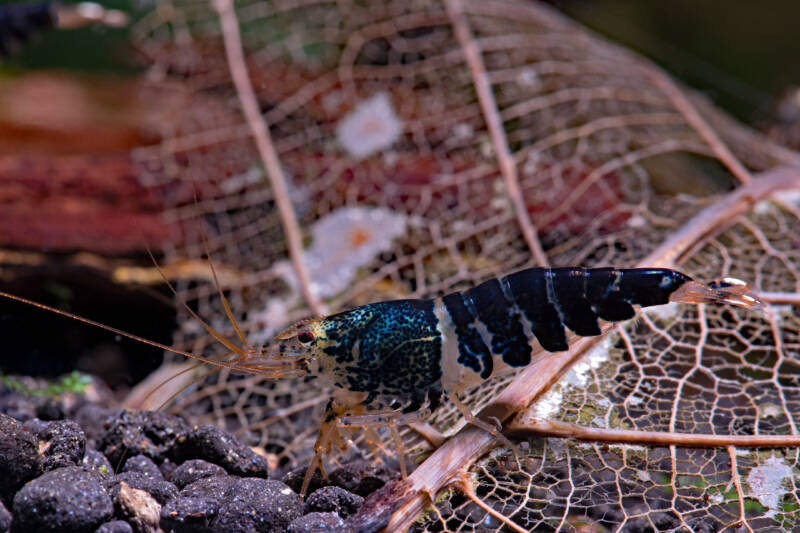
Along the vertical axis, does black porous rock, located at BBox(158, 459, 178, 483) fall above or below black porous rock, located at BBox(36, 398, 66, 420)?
below

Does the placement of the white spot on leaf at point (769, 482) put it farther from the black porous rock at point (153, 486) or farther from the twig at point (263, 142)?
the twig at point (263, 142)

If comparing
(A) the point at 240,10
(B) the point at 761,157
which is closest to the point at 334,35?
(A) the point at 240,10

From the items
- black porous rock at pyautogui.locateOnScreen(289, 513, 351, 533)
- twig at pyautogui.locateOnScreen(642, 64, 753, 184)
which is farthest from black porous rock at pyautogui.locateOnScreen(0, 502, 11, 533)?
twig at pyautogui.locateOnScreen(642, 64, 753, 184)

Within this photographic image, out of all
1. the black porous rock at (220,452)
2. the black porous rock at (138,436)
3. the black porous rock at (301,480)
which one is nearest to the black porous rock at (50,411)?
the black porous rock at (138,436)

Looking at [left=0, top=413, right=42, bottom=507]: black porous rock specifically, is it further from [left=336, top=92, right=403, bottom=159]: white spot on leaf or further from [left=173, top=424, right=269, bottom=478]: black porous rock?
[left=336, top=92, right=403, bottom=159]: white spot on leaf

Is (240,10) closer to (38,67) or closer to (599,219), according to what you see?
(38,67)

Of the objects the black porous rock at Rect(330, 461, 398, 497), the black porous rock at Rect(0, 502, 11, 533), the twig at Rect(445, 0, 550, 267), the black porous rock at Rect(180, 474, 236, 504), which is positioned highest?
the twig at Rect(445, 0, 550, 267)

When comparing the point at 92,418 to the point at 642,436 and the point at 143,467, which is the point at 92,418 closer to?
the point at 143,467
